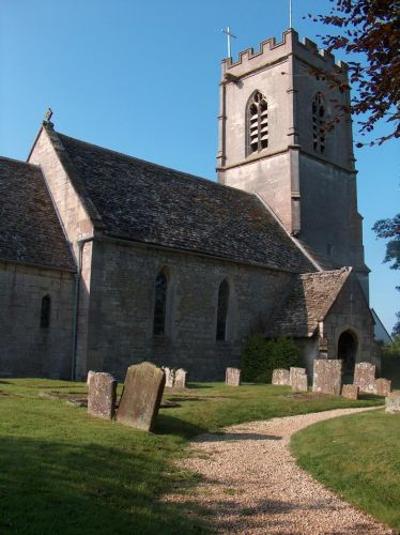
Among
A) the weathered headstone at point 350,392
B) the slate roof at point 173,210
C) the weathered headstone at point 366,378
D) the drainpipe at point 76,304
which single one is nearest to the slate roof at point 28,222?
the drainpipe at point 76,304

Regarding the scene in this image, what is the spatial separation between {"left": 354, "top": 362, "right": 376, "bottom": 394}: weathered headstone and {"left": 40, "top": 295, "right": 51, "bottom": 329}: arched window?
11169 mm

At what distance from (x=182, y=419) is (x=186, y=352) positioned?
10.4 meters

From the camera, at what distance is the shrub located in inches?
912

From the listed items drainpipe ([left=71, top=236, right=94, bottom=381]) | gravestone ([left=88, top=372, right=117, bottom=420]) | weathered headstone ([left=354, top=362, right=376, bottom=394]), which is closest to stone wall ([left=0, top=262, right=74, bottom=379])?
drainpipe ([left=71, top=236, right=94, bottom=381])

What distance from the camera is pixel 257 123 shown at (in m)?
34.7

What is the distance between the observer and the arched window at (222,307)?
2461 cm

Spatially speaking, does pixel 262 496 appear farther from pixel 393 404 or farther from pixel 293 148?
pixel 293 148

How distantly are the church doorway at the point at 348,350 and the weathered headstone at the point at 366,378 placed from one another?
4.40 m

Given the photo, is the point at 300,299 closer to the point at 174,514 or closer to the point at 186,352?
the point at 186,352

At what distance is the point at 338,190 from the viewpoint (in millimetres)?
34812

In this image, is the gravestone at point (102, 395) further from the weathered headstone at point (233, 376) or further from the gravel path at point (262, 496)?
the weathered headstone at point (233, 376)

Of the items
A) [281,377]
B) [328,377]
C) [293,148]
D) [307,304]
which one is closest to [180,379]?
[281,377]

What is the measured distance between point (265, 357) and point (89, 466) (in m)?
17.0

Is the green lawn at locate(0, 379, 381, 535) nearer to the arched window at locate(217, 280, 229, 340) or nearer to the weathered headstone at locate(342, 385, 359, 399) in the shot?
the weathered headstone at locate(342, 385, 359, 399)
